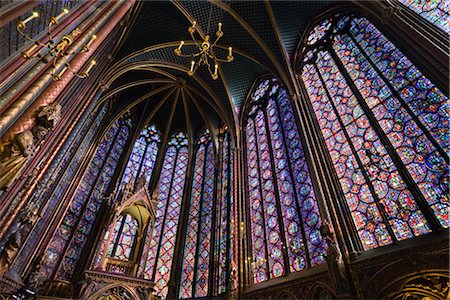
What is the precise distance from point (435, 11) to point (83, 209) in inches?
530

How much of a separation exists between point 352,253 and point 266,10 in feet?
31.5

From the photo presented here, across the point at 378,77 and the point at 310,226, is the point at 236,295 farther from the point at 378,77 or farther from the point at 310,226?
the point at 378,77

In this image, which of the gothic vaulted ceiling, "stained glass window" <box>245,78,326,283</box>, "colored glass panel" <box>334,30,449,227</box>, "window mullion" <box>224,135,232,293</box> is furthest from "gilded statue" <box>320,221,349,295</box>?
the gothic vaulted ceiling

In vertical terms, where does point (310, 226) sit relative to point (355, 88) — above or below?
below

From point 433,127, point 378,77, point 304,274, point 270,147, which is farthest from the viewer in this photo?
point 270,147

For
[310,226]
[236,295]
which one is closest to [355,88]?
[310,226]

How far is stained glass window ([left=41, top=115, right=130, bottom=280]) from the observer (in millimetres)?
9781

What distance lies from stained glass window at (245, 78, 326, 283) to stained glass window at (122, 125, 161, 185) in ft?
18.9

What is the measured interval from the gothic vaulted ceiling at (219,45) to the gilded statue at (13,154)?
24.0 ft

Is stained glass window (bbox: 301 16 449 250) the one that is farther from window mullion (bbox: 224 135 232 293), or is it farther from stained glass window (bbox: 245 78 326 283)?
window mullion (bbox: 224 135 232 293)

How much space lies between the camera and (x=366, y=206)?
667 cm

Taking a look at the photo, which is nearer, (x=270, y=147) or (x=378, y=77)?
(x=378, y=77)

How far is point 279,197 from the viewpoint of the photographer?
9.29 meters

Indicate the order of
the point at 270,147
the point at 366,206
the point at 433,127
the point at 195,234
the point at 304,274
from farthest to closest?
the point at 195,234, the point at 270,147, the point at 304,274, the point at 366,206, the point at 433,127
